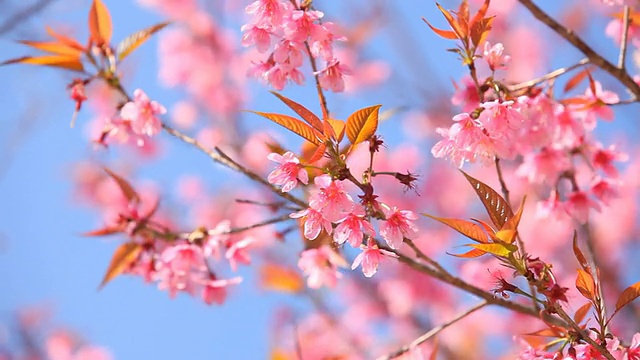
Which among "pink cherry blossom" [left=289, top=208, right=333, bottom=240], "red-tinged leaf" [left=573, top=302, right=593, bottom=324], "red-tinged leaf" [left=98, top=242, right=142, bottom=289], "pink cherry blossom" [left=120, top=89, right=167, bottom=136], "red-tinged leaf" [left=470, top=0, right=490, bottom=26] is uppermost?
"red-tinged leaf" [left=470, top=0, right=490, bottom=26]

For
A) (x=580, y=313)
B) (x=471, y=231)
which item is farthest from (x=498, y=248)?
(x=580, y=313)

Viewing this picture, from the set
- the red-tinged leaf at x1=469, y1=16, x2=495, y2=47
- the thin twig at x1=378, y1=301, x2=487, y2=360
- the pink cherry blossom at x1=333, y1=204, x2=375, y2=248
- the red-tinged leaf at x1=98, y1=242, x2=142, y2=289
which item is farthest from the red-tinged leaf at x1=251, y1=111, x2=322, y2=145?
the red-tinged leaf at x1=98, y1=242, x2=142, y2=289

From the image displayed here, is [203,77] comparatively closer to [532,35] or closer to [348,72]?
[532,35]

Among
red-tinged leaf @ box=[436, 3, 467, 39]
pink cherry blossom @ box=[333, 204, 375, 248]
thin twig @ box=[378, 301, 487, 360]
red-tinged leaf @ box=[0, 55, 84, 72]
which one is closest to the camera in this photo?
pink cherry blossom @ box=[333, 204, 375, 248]

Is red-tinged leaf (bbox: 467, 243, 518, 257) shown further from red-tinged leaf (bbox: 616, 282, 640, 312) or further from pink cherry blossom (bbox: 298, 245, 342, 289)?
pink cherry blossom (bbox: 298, 245, 342, 289)

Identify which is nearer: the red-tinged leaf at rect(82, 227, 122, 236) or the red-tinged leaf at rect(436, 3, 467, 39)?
the red-tinged leaf at rect(436, 3, 467, 39)

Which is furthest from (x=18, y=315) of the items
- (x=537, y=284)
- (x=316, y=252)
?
(x=537, y=284)

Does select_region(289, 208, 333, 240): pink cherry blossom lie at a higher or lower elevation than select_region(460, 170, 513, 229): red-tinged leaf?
lower

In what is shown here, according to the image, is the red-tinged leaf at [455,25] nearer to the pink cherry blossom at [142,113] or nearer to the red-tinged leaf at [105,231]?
the pink cherry blossom at [142,113]
